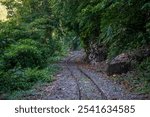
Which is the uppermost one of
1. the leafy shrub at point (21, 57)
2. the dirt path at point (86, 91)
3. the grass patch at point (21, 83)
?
the leafy shrub at point (21, 57)

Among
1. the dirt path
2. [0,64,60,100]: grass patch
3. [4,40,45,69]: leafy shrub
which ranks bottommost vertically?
the dirt path

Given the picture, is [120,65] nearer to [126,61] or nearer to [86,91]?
[126,61]

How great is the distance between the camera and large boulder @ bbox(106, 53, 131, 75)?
22.8 metres

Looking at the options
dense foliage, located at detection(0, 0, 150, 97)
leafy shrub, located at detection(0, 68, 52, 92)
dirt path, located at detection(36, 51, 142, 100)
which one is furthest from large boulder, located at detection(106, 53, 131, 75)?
leafy shrub, located at detection(0, 68, 52, 92)

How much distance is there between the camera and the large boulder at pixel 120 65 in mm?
22828

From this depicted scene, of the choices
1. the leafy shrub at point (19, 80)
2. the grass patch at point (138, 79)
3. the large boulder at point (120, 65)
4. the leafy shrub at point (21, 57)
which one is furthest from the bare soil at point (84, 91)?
the leafy shrub at point (21, 57)

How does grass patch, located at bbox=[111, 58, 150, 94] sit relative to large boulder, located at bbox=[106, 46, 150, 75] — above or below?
below

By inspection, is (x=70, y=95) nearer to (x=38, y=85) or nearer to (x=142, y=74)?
(x=38, y=85)

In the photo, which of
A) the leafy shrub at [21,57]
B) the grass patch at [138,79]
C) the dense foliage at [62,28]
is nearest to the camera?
A: the grass patch at [138,79]

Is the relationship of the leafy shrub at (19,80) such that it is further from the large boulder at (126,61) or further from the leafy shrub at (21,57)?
the large boulder at (126,61)

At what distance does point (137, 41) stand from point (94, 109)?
10532 millimetres

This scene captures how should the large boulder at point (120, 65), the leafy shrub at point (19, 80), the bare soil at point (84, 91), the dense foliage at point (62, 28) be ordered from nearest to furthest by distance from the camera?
the bare soil at point (84, 91), the leafy shrub at point (19, 80), the dense foliage at point (62, 28), the large boulder at point (120, 65)

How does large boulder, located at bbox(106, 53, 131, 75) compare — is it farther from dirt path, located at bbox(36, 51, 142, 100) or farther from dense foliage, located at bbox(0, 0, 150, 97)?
dirt path, located at bbox(36, 51, 142, 100)

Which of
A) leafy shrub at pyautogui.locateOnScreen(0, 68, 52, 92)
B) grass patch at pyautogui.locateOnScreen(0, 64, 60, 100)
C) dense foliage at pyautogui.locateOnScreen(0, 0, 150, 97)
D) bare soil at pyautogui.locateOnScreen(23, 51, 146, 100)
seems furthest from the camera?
dense foliage at pyautogui.locateOnScreen(0, 0, 150, 97)
